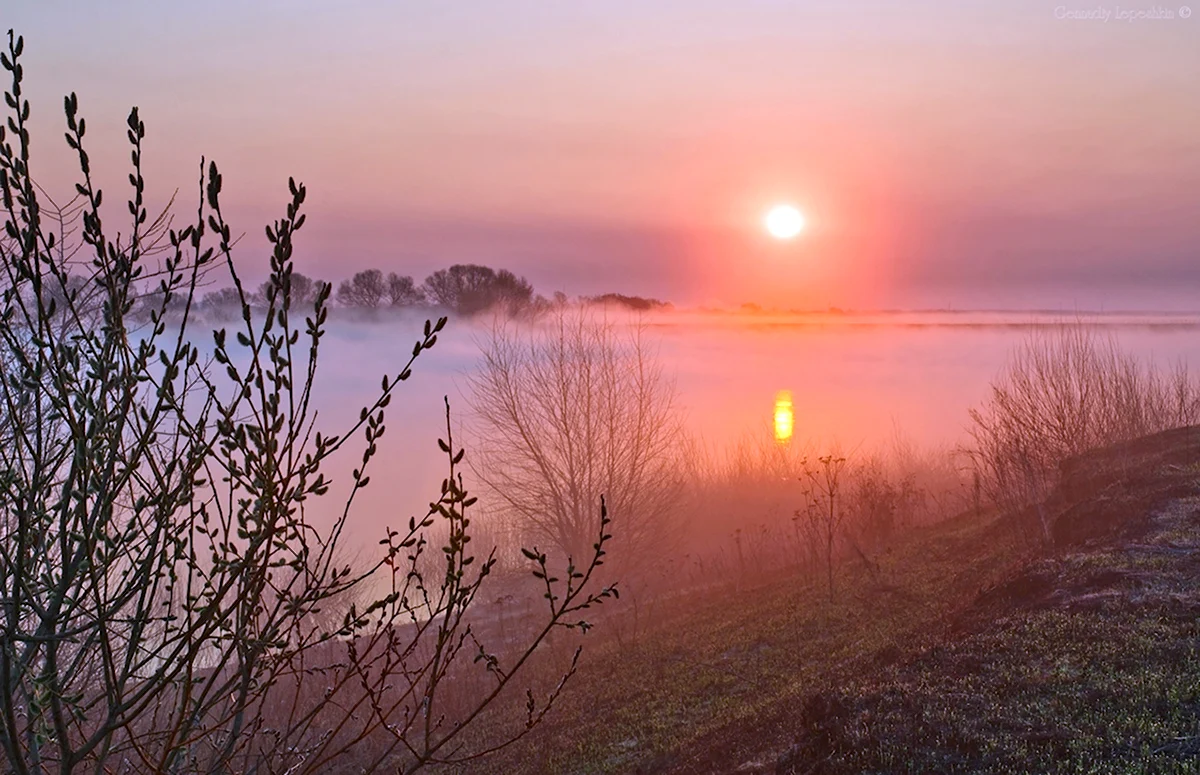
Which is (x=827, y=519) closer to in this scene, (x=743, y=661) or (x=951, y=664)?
(x=743, y=661)

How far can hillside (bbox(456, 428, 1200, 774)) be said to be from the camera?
24.6 ft

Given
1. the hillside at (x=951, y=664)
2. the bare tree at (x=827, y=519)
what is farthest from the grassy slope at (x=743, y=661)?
the bare tree at (x=827, y=519)

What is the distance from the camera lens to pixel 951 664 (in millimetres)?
9578

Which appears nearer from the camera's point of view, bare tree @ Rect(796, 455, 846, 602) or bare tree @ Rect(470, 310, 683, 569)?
bare tree @ Rect(796, 455, 846, 602)

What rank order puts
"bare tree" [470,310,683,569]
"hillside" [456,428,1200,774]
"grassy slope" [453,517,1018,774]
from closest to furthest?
1. "hillside" [456,428,1200,774]
2. "grassy slope" [453,517,1018,774]
3. "bare tree" [470,310,683,569]

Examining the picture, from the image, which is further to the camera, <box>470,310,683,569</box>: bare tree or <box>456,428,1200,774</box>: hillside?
<box>470,310,683,569</box>: bare tree

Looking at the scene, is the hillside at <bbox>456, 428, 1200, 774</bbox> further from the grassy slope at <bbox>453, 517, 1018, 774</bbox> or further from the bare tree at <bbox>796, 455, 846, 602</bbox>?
the bare tree at <bbox>796, 455, 846, 602</bbox>

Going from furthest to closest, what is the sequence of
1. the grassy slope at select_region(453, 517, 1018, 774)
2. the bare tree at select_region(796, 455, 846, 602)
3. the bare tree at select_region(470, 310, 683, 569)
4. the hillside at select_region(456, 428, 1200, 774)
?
the bare tree at select_region(470, 310, 683, 569) → the bare tree at select_region(796, 455, 846, 602) → the grassy slope at select_region(453, 517, 1018, 774) → the hillside at select_region(456, 428, 1200, 774)

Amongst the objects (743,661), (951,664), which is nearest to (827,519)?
(743,661)

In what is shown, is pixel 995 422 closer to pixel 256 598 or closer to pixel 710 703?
pixel 710 703

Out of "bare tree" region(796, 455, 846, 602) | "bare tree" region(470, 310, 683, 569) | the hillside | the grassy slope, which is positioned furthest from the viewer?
"bare tree" region(470, 310, 683, 569)

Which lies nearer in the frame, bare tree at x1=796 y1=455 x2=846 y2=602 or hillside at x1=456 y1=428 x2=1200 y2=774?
hillside at x1=456 y1=428 x2=1200 y2=774

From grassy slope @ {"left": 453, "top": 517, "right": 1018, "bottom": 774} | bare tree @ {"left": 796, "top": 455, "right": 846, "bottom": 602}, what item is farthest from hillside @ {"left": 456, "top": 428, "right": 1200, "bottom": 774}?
bare tree @ {"left": 796, "top": 455, "right": 846, "bottom": 602}

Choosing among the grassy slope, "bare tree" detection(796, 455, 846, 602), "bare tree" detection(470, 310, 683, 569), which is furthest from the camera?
"bare tree" detection(470, 310, 683, 569)
